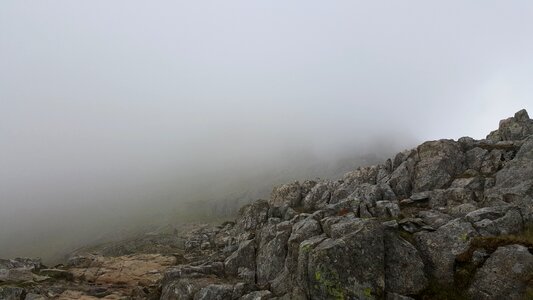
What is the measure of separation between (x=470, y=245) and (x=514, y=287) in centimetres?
444

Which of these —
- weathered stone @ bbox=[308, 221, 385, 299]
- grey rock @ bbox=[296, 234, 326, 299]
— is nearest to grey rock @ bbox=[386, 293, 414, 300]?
weathered stone @ bbox=[308, 221, 385, 299]

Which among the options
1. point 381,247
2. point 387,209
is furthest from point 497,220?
point 387,209

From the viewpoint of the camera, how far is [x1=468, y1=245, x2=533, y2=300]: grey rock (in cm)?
2278

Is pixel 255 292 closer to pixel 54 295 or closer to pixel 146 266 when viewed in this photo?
pixel 54 295

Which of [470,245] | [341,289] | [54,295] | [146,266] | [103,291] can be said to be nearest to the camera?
[341,289]

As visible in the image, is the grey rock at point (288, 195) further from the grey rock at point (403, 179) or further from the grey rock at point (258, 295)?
the grey rock at point (258, 295)

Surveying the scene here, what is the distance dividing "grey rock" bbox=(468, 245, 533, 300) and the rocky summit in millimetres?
61

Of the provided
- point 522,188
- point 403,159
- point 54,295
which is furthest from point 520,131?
point 54,295

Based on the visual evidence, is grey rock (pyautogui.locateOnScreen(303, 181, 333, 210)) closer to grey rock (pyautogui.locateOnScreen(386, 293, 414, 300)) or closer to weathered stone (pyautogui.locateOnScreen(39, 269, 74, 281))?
weathered stone (pyautogui.locateOnScreen(39, 269, 74, 281))

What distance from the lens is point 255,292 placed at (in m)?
32.2

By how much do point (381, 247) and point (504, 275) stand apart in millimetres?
7648

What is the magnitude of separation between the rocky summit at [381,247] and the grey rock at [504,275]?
6cm

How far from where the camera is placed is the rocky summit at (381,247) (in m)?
25.2

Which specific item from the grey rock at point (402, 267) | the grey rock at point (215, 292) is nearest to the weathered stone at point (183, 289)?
the grey rock at point (215, 292)
